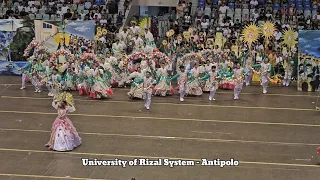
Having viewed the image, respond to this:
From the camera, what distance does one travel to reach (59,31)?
24.1 metres

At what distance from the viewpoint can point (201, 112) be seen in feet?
60.9

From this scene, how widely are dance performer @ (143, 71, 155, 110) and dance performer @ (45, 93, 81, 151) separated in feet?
14.1

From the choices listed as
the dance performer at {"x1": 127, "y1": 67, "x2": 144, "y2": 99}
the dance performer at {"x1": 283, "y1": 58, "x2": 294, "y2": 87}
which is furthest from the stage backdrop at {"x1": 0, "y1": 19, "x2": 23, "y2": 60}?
the dance performer at {"x1": 283, "y1": 58, "x2": 294, "y2": 87}

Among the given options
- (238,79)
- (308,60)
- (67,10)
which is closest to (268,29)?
(308,60)

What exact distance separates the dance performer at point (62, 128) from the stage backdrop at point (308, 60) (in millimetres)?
10151

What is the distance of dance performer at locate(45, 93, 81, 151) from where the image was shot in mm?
14586

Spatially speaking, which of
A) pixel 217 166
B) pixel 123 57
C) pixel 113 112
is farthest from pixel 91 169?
pixel 123 57

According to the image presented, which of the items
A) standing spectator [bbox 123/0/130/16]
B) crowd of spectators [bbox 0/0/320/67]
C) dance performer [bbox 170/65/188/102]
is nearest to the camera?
dance performer [bbox 170/65/188/102]

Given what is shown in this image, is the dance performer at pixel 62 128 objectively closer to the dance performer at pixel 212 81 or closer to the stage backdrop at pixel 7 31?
the dance performer at pixel 212 81

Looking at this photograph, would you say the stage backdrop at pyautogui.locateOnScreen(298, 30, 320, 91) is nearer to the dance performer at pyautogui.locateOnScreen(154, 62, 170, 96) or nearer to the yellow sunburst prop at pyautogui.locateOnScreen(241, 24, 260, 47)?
the yellow sunburst prop at pyautogui.locateOnScreen(241, 24, 260, 47)

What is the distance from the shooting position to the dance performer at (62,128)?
14.6 meters

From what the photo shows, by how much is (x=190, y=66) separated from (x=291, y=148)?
6415 mm

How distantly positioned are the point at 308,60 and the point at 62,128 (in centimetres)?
1077

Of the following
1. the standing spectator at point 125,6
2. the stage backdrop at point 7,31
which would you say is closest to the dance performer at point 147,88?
the stage backdrop at point 7,31
